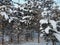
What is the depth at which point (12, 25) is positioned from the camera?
4.50 metres

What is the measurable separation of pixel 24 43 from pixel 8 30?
2.00 feet

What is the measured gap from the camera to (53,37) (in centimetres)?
328

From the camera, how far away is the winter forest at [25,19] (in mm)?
3799

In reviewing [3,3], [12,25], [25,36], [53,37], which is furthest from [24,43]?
[53,37]

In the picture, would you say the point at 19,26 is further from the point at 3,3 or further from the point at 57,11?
the point at 57,11

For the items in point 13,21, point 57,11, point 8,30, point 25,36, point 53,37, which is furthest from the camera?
point 25,36

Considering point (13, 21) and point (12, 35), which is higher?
point (13, 21)

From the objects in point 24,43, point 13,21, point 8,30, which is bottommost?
point 24,43

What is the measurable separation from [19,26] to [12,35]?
521 mm

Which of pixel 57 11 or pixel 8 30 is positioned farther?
pixel 8 30

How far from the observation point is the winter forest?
380 cm

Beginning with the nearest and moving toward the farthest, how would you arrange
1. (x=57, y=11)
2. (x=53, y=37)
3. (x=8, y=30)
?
1. (x=53, y=37)
2. (x=57, y=11)
3. (x=8, y=30)

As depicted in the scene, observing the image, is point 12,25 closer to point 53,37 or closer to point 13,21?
point 13,21

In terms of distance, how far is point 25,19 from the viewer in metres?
4.30
